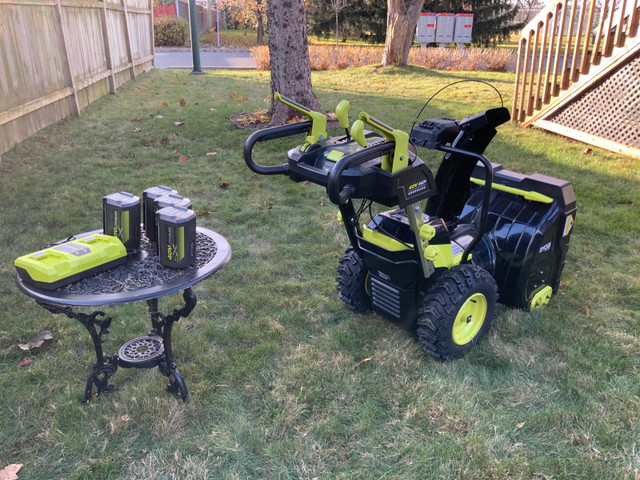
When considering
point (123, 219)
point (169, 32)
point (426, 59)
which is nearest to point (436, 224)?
point (123, 219)

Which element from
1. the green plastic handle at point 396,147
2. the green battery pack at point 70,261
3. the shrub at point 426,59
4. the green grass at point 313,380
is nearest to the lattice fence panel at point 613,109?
the green grass at point 313,380

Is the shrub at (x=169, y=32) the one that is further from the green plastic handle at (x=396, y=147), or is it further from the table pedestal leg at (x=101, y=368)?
the green plastic handle at (x=396, y=147)

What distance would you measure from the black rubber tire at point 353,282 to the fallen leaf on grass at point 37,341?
1.79 metres

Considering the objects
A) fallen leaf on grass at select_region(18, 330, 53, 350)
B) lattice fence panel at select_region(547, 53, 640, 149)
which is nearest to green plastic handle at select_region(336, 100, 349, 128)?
fallen leaf on grass at select_region(18, 330, 53, 350)

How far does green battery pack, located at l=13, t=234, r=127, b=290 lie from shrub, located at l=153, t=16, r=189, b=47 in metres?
27.4

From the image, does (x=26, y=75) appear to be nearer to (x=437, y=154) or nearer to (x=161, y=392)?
(x=437, y=154)

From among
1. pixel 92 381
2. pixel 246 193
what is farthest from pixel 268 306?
pixel 246 193

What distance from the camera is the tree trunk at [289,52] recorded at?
658 cm

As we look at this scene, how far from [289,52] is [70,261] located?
212 inches

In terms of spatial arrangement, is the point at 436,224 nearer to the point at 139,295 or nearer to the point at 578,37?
the point at 139,295

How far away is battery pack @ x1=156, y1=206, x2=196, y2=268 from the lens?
2.16 meters

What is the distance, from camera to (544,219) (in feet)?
9.85

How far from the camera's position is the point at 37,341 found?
2.99m

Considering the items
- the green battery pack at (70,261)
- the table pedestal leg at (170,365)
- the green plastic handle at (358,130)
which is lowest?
the table pedestal leg at (170,365)
